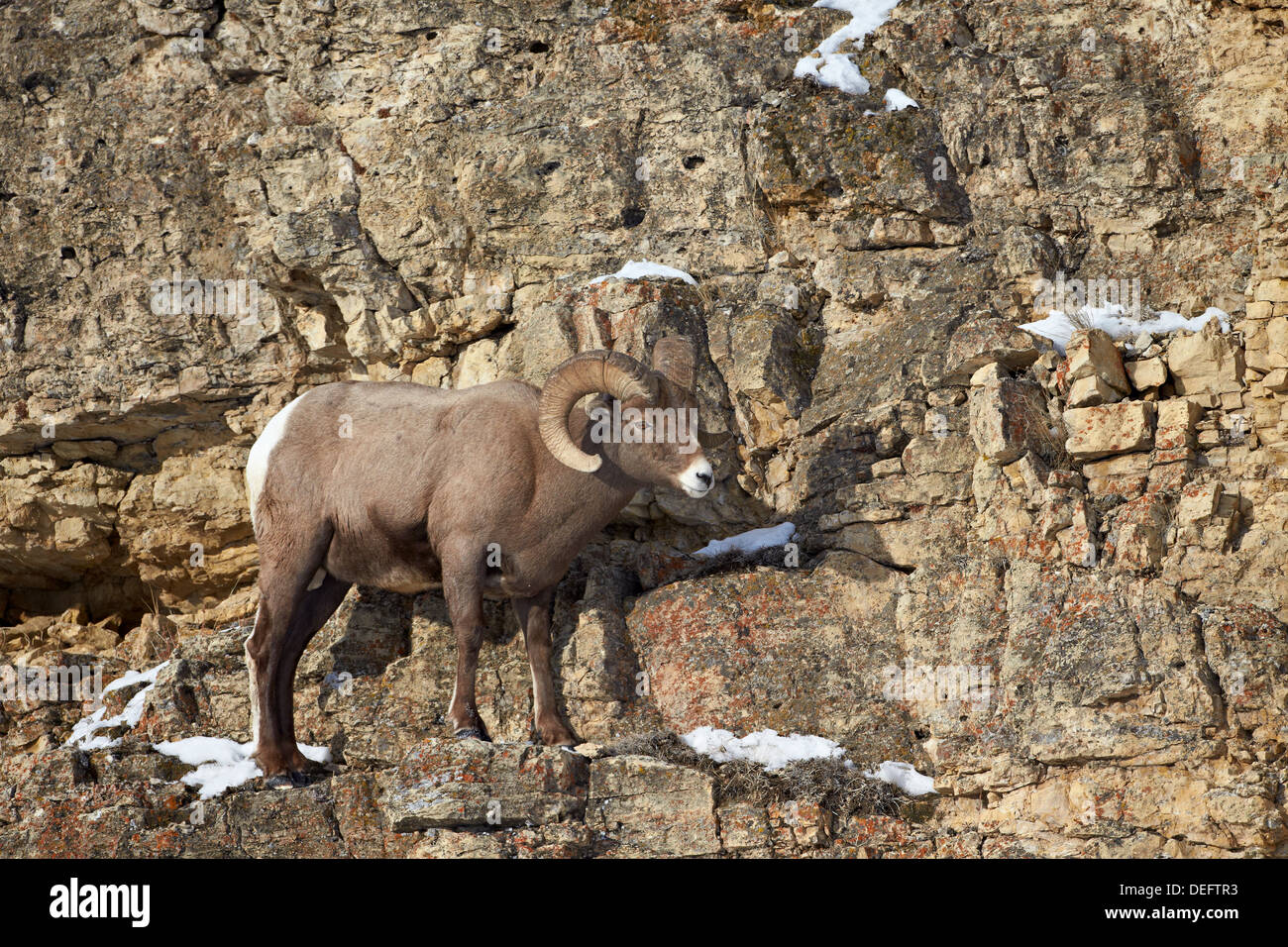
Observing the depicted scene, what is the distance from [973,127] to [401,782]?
26.4 ft

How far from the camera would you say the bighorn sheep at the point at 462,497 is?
11.8m

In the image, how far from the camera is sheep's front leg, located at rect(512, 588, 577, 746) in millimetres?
11812

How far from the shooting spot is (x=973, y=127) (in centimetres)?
1414

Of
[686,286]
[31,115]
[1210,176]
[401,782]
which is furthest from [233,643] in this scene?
[1210,176]


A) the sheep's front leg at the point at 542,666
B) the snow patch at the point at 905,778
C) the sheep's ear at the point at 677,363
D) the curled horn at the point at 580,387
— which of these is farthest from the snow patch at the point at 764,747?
the sheep's ear at the point at 677,363

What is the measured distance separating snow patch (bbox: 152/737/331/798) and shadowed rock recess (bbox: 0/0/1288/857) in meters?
0.16

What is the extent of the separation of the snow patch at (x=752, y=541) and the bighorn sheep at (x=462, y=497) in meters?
1.16

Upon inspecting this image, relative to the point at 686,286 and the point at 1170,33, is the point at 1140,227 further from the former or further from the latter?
the point at 686,286

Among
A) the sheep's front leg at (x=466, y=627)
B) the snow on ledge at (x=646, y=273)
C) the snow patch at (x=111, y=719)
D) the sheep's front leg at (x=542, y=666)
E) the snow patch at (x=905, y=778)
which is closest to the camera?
the snow patch at (x=905, y=778)

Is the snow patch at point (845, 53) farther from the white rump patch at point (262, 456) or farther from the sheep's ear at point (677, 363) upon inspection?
the white rump patch at point (262, 456)

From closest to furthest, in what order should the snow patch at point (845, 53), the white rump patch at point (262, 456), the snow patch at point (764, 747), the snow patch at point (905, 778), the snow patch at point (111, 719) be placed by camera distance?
the snow patch at point (905, 778)
the snow patch at point (764, 747)
the snow patch at point (111, 719)
the white rump patch at point (262, 456)
the snow patch at point (845, 53)

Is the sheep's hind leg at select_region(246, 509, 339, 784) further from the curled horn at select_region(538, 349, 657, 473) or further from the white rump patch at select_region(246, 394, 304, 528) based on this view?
the curled horn at select_region(538, 349, 657, 473)

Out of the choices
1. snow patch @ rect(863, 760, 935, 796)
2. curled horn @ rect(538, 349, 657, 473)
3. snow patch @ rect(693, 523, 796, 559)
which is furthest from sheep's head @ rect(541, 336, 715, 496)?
snow patch @ rect(863, 760, 935, 796)

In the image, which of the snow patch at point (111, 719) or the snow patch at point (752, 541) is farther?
the snow patch at point (752, 541)
